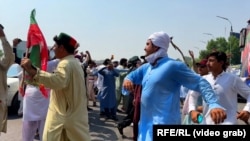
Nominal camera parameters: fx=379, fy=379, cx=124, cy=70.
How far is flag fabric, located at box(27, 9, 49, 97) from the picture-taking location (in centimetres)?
396

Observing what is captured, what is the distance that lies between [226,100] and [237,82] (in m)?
0.25

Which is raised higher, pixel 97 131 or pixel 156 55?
pixel 156 55

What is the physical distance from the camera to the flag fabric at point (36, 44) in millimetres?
3965

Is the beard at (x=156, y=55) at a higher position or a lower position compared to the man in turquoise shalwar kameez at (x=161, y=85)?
higher

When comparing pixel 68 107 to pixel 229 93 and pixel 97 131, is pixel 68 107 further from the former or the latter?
pixel 97 131

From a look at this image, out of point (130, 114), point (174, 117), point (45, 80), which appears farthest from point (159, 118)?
point (130, 114)

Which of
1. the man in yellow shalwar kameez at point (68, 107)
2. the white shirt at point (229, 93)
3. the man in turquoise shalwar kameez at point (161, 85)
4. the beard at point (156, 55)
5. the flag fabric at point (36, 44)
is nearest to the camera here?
the man in turquoise shalwar kameez at point (161, 85)

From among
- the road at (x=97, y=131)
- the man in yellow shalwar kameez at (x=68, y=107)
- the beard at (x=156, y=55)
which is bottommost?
the road at (x=97, y=131)

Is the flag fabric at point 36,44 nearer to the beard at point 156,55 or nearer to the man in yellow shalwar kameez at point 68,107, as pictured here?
the man in yellow shalwar kameez at point 68,107

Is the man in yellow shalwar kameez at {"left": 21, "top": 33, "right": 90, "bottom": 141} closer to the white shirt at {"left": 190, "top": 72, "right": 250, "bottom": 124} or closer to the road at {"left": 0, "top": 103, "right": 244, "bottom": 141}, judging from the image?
the white shirt at {"left": 190, "top": 72, "right": 250, "bottom": 124}

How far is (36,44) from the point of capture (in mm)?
3994

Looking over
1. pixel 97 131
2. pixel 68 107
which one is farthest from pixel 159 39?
pixel 97 131

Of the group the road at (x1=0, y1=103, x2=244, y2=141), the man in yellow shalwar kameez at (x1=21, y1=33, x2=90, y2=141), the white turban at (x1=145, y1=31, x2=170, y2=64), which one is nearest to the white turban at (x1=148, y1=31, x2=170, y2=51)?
the white turban at (x1=145, y1=31, x2=170, y2=64)

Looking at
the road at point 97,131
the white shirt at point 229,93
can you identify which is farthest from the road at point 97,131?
the white shirt at point 229,93
